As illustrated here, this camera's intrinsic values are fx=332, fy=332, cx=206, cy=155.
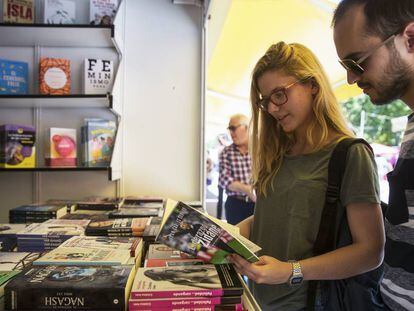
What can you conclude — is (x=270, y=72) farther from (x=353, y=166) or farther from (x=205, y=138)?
(x=205, y=138)

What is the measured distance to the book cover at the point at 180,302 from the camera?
67 centimetres

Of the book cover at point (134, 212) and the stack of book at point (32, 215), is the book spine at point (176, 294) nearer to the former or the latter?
the book cover at point (134, 212)

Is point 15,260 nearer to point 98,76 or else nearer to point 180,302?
point 180,302

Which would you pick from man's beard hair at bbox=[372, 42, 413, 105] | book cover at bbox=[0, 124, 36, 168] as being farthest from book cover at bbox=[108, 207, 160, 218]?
man's beard hair at bbox=[372, 42, 413, 105]

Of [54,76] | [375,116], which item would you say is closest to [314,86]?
[54,76]

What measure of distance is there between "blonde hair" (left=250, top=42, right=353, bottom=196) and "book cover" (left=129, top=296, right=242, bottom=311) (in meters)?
0.53

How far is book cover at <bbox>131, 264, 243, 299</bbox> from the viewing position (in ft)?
2.22

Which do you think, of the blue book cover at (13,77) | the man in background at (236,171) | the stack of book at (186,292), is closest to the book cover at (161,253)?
the stack of book at (186,292)

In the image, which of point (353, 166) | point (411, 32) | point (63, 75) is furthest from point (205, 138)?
point (411, 32)

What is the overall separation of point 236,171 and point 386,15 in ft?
7.75

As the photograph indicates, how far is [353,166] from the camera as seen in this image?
91 cm

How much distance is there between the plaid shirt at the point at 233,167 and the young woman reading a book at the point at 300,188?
5.87 feet

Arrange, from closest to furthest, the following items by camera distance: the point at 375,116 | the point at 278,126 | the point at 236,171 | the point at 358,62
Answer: the point at 358,62
the point at 278,126
the point at 236,171
the point at 375,116

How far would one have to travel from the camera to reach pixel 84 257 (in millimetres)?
858
